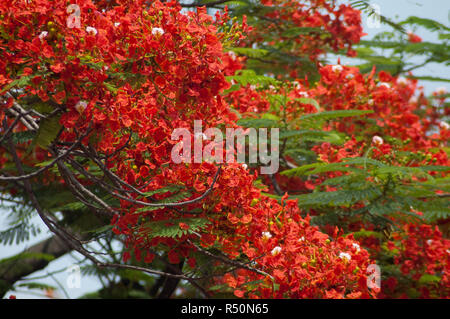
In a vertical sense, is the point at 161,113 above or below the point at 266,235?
above

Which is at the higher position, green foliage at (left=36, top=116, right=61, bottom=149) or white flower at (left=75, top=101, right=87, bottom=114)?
white flower at (left=75, top=101, right=87, bottom=114)

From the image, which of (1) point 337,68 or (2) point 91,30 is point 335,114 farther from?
(2) point 91,30

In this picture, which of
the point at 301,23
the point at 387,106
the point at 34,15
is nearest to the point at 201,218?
the point at 34,15

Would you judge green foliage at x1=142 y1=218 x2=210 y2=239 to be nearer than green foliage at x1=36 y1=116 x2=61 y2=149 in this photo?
No

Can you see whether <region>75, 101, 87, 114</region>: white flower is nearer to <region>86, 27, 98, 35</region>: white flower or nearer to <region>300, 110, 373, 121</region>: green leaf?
<region>86, 27, 98, 35</region>: white flower

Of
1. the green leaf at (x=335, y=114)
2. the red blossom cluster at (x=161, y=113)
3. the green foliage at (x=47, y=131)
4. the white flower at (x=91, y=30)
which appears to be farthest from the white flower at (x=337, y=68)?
the green foliage at (x=47, y=131)

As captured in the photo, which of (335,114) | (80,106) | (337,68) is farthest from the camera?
(337,68)

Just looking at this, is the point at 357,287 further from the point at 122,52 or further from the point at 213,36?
the point at 122,52

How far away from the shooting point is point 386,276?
4.17 m

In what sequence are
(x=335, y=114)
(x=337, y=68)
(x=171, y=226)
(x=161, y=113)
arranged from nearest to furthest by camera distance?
(x=171, y=226)
(x=161, y=113)
(x=335, y=114)
(x=337, y=68)

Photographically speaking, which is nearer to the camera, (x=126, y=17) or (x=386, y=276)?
(x=126, y=17)

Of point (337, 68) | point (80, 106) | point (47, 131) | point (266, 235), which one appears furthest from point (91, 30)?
point (337, 68)

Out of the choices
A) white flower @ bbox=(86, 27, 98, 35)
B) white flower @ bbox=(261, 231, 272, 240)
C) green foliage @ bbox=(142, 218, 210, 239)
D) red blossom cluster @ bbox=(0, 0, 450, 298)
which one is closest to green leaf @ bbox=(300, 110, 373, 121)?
red blossom cluster @ bbox=(0, 0, 450, 298)

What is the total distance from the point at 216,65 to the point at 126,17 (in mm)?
463
